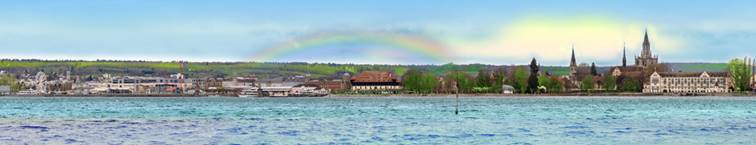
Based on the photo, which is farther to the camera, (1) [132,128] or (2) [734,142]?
(1) [132,128]

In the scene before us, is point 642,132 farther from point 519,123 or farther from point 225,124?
point 225,124

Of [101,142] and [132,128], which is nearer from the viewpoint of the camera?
[101,142]

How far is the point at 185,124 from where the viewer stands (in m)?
56.6

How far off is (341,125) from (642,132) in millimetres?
14379

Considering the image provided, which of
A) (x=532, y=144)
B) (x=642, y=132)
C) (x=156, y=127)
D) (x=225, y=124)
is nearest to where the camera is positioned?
(x=532, y=144)

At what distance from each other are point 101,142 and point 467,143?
1268cm

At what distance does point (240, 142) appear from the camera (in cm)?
4106

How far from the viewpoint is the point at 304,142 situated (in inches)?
1623

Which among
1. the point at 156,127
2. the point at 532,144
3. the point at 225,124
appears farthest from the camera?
the point at 225,124

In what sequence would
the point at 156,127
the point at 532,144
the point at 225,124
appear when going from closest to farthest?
1. the point at 532,144
2. the point at 156,127
3. the point at 225,124

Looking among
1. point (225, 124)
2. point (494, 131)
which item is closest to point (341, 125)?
point (225, 124)

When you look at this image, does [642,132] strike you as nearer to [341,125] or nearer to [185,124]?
[341,125]

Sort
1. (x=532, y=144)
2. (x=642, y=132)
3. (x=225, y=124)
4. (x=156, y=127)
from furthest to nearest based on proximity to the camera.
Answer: (x=225, y=124) → (x=156, y=127) → (x=642, y=132) → (x=532, y=144)

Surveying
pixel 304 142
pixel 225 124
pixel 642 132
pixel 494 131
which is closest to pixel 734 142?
pixel 642 132
